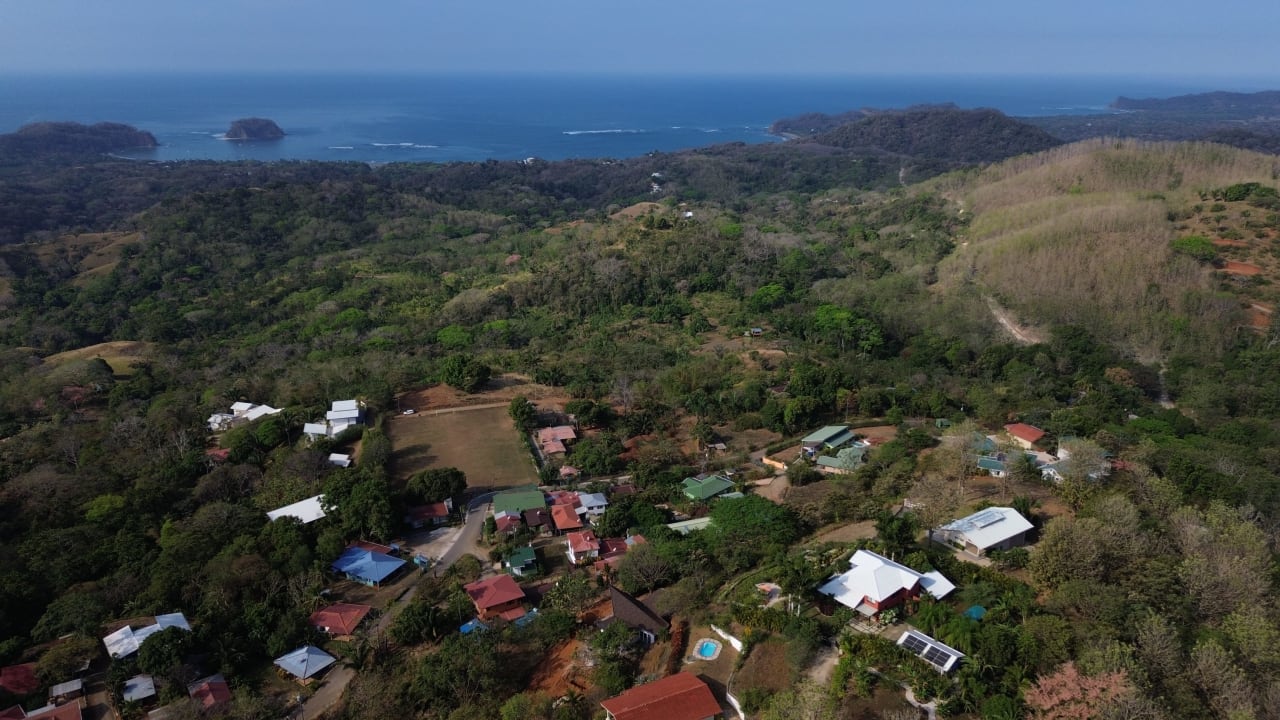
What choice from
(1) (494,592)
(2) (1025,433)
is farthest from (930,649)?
(2) (1025,433)

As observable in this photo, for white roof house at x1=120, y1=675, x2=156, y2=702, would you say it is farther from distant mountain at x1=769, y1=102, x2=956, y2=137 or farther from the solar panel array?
distant mountain at x1=769, y1=102, x2=956, y2=137

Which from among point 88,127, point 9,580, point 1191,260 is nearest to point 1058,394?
point 1191,260

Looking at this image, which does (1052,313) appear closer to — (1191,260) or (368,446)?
(1191,260)

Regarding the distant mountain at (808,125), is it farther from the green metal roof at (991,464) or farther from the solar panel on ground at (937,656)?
the solar panel on ground at (937,656)

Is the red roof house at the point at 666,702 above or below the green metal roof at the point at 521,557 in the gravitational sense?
above

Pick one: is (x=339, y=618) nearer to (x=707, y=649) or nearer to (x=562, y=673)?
(x=562, y=673)

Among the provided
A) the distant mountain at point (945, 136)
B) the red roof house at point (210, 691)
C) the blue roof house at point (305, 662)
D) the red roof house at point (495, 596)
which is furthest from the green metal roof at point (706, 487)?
the distant mountain at point (945, 136)
